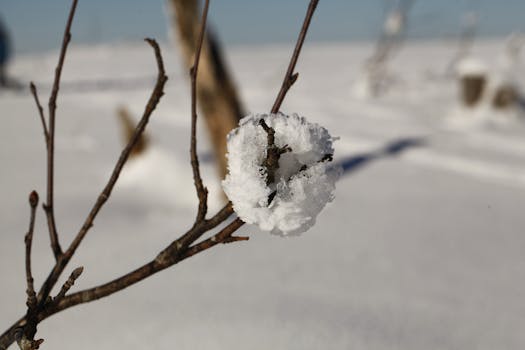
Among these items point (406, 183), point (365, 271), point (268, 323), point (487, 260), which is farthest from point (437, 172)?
point (268, 323)

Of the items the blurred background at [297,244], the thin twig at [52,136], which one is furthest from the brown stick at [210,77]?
the thin twig at [52,136]

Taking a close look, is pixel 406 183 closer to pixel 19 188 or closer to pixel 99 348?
pixel 99 348

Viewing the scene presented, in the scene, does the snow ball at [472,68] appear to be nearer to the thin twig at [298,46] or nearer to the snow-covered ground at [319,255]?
the snow-covered ground at [319,255]

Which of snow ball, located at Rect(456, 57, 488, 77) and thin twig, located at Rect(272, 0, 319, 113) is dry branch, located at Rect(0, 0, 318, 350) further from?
snow ball, located at Rect(456, 57, 488, 77)

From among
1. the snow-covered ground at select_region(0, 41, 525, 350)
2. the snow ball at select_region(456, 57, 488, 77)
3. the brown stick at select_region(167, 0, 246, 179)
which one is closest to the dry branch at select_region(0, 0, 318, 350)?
the snow-covered ground at select_region(0, 41, 525, 350)

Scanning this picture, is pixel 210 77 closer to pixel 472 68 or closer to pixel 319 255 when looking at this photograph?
pixel 319 255

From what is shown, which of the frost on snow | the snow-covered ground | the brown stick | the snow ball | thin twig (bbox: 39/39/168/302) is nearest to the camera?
the frost on snow

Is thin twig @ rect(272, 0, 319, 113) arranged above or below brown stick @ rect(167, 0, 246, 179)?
below
